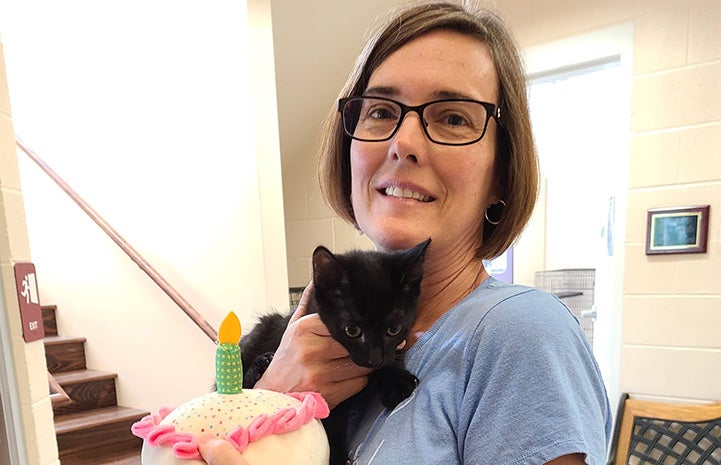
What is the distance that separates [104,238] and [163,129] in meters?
1.00

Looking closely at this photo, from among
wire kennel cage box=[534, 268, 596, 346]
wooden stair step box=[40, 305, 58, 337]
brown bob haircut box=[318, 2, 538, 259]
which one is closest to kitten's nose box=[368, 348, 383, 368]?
brown bob haircut box=[318, 2, 538, 259]

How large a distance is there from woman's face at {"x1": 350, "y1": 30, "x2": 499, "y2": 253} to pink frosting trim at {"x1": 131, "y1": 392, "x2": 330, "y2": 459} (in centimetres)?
39

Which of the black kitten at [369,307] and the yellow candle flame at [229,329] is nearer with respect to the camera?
the yellow candle flame at [229,329]

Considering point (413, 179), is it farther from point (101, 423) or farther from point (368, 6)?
point (101, 423)

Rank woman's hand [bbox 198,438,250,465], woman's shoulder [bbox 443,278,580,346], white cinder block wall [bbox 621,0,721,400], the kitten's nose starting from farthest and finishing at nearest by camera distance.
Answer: white cinder block wall [bbox 621,0,721,400], the kitten's nose, woman's shoulder [bbox 443,278,580,346], woman's hand [bbox 198,438,250,465]

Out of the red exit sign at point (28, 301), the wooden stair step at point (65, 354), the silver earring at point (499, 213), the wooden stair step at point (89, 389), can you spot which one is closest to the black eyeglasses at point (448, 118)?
the silver earring at point (499, 213)

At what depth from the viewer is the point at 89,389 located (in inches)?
117

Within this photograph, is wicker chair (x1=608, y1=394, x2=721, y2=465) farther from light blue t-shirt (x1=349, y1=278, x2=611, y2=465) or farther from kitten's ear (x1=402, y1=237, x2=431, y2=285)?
kitten's ear (x1=402, y1=237, x2=431, y2=285)

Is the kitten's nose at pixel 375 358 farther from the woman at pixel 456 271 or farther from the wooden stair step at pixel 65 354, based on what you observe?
the wooden stair step at pixel 65 354

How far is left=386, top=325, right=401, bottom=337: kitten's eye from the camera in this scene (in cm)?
77

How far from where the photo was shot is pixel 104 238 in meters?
3.00

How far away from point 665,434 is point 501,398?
1884mm

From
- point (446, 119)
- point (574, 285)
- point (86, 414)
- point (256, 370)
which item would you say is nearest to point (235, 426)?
point (256, 370)

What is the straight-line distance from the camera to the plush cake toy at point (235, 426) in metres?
0.50
